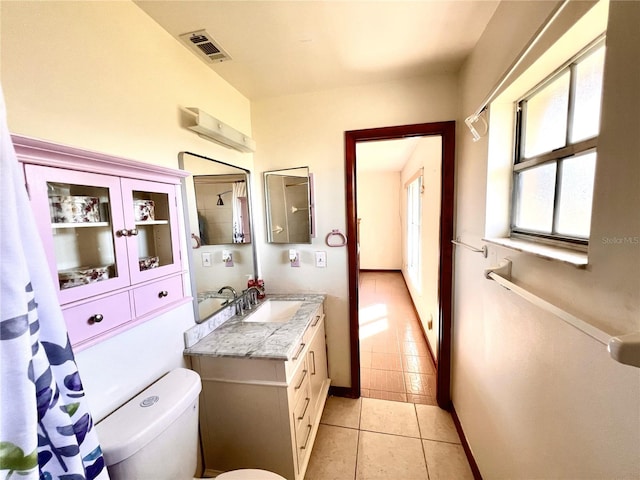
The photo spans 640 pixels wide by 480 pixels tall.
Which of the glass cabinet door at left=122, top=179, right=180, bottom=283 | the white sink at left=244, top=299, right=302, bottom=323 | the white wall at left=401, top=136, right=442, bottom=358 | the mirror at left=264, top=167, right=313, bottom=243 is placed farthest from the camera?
the white wall at left=401, top=136, right=442, bottom=358

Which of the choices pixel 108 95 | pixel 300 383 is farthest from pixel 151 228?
pixel 300 383

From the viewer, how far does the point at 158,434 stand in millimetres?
902

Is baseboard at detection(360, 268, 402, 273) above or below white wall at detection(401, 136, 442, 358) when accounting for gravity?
below

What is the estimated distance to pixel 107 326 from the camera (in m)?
0.91

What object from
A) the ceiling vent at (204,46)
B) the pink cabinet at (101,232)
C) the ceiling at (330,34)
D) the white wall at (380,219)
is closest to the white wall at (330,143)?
the ceiling at (330,34)

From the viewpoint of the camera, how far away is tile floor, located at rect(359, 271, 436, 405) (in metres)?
2.19

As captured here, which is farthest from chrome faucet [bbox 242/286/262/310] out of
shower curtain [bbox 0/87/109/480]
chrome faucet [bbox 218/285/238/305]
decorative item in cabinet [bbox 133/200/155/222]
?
shower curtain [bbox 0/87/109/480]

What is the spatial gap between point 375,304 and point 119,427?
12.4 feet

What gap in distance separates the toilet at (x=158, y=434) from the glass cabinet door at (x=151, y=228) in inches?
19.1

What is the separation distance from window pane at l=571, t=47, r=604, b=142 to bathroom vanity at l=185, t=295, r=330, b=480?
1426 millimetres

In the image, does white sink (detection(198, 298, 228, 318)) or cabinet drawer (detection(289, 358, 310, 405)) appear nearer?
cabinet drawer (detection(289, 358, 310, 405))

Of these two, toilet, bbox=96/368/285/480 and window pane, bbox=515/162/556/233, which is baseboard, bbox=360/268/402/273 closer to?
window pane, bbox=515/162/556/233

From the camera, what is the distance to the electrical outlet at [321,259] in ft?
6.78

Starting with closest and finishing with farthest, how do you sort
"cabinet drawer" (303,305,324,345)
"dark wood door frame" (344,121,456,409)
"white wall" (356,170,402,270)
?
"cabinet drawer" (303,305,324,345)
"dark wood door frame" (344,121,456,409)
"white wall" (356,170,402,270)
